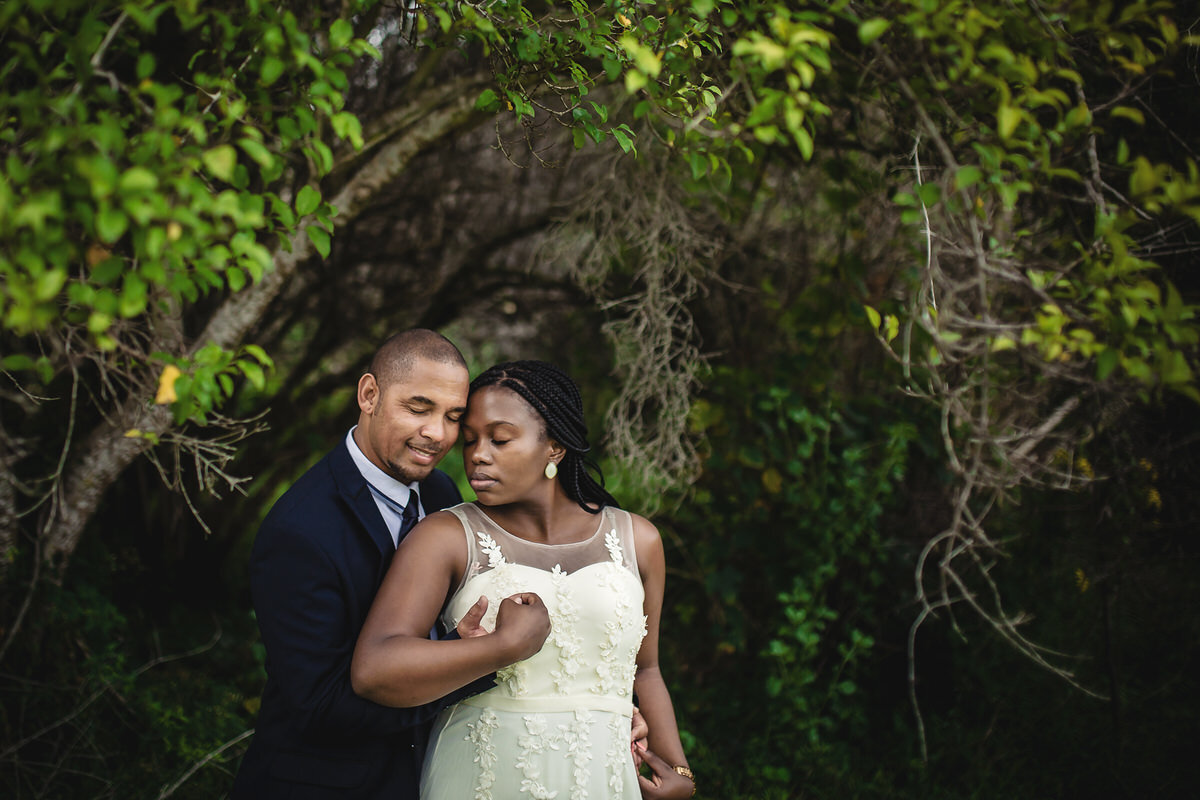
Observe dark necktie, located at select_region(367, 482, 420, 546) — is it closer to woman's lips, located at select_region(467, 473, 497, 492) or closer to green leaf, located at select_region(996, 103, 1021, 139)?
woman's lips, located at select_region(467, 473, 497, 492)

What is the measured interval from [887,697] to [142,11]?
15.3 feet

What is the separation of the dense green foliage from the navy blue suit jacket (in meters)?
0.56

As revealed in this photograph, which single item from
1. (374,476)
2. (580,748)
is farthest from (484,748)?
(374,476)

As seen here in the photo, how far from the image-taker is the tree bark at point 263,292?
11.7 feet

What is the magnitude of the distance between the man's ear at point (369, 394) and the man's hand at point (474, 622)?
74 cm

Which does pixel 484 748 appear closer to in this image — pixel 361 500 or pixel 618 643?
pixel 618 643

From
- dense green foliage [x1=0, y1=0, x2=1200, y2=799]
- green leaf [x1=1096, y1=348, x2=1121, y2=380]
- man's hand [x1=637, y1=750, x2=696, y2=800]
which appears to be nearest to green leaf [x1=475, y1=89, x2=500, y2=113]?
dense green foliage [x1=0, y1=0, x2=1200, y2=799]

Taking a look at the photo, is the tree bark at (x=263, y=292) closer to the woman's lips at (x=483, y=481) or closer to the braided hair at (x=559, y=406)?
the braided hair at (x=559, y=406)

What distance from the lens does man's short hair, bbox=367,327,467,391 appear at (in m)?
2.40

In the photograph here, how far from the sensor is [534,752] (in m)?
2.20

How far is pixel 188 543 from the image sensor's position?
18.6ft

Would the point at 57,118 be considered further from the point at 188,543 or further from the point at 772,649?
the point at 188,543

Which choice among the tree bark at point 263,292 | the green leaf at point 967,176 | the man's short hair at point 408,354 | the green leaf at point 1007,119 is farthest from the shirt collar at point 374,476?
the green leaf at point 1007,119

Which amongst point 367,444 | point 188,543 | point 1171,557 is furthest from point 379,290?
point 1171,557
